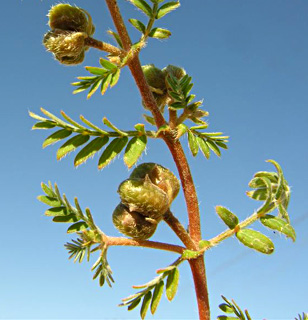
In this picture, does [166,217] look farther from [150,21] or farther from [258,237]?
[150,21]

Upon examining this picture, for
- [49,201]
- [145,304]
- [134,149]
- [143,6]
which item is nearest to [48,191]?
[49,201]

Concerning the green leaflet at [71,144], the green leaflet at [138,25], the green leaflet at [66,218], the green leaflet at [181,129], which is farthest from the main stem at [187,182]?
the green leaflet at [66,218]

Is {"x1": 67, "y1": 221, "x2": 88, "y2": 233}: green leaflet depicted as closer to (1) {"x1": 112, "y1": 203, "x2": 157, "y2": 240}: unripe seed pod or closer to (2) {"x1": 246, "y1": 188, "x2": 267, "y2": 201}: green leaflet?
(1) {"x1": 112, "y1": 203, "x2": 157, "y2": 240}: unripe seed pod

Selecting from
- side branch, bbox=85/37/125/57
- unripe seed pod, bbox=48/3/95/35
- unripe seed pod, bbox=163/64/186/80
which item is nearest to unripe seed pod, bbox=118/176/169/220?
side branch, bbox=85/37/125/57

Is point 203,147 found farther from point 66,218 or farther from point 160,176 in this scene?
point 66,218

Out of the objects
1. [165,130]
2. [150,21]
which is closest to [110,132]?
[165,130]
